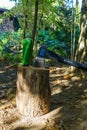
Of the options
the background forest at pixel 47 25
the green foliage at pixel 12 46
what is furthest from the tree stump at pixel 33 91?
the green foliage at pixel 12 46

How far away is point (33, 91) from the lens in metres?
4.20

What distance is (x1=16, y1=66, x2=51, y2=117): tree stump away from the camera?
13.8 feet

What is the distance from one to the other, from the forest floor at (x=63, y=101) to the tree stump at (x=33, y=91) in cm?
19

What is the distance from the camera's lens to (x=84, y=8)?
685cm

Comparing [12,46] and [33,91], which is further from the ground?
[33,91]

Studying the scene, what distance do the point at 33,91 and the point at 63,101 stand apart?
2.65 ft

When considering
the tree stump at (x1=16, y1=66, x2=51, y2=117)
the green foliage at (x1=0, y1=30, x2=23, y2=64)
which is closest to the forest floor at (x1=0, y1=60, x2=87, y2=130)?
the tree stump at (x1=16, y1=66, x2=51, y2=117)

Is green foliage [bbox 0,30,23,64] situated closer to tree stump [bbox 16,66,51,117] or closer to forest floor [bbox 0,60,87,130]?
forest floor [bbox 0,60,87,130]

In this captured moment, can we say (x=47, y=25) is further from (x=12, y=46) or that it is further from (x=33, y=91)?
(x=33, y=91)

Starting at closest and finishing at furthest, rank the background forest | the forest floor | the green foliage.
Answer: the forest floor < the background forest < the green foliage

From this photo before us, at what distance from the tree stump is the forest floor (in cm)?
19

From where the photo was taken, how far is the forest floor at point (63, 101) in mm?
3959

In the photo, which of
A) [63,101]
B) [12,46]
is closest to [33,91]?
[63,101]

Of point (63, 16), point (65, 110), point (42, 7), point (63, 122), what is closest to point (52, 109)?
point (65, 110)
